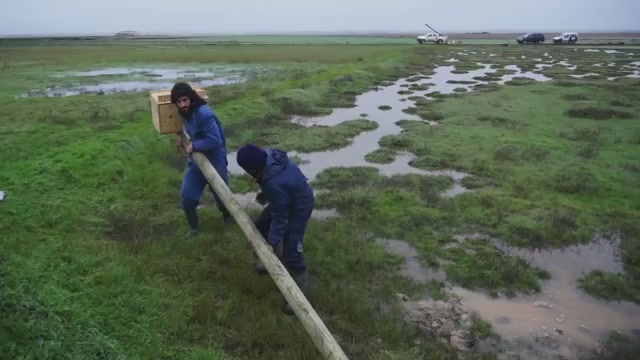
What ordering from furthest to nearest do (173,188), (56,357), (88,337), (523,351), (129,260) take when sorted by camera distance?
(173,188)
(129,260)
(523,351)
(88,337)
(56,357)

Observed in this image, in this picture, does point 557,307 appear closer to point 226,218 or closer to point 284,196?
point 284,196

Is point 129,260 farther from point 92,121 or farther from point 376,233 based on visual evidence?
point 92,121

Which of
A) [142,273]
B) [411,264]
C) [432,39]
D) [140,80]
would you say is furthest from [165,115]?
[432,39]

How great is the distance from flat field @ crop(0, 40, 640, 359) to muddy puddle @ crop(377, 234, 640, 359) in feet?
0.09

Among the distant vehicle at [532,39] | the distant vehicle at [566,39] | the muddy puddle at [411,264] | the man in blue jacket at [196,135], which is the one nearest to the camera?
the man in blue jacket at [196,135]

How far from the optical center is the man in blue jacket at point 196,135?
6.19 m

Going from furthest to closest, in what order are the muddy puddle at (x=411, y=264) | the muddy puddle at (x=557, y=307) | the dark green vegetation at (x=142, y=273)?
the muddy puddle at (x=411, y=264)
the muddy puddle at (x=557, y=307)
the dark green vegetation at (x=142, y=273)

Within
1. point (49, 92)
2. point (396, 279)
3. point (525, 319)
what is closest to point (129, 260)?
point (396, 279)

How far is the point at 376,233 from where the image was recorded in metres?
7.97

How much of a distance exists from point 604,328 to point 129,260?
6051 millimetres

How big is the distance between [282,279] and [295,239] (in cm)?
74

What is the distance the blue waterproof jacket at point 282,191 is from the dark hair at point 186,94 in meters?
1.86

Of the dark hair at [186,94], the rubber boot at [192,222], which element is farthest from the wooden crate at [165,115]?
the rubber boot at [192,222]

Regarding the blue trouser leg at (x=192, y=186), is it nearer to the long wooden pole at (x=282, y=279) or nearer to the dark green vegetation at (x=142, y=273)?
the long wooden pole at (x=282, y=279)
